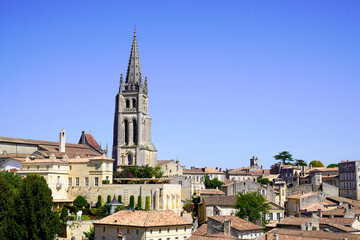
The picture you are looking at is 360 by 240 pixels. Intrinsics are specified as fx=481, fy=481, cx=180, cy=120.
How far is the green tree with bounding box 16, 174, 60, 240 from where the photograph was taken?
50375 millimetres

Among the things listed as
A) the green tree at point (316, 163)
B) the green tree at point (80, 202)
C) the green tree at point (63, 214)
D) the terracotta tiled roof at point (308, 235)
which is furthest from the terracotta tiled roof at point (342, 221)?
the green tree at point (316, 163)

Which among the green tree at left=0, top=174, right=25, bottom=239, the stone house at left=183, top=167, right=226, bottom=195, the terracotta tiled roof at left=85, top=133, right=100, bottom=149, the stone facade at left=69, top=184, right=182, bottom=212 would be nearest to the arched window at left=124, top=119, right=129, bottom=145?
the terracotta tiled roof at left=85, top=133, right=100, bottom=149

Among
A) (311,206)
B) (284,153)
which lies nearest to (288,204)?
(311,206)

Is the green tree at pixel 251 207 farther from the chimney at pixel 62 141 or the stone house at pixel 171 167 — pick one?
the stone house at pixel 171 167

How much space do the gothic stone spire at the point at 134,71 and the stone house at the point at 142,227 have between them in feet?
148

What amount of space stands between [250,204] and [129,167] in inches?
1051

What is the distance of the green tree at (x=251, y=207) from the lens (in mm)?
64250

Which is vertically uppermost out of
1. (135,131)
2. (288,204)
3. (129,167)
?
(135,131)

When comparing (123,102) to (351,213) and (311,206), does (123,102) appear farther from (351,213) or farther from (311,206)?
(351,213)

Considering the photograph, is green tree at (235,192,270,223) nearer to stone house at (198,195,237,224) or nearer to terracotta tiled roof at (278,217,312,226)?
stone house at (198,195,237,224)

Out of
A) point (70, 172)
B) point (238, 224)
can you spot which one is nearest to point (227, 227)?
point (238, 224)

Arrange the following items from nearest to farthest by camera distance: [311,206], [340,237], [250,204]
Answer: [340,237]
[250,204]
[311,206]

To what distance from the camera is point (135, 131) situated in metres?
91.7

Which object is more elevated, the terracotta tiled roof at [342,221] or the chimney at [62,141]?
the chimney at [62,141]
